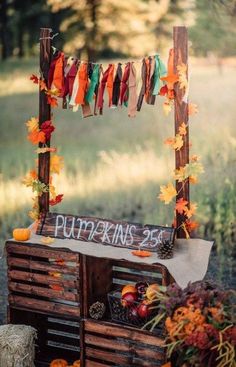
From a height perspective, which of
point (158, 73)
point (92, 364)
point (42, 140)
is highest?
point (158, 73)

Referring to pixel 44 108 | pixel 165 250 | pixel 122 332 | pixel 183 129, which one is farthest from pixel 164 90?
pixel 122 332

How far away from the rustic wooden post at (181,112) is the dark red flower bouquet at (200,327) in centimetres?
72

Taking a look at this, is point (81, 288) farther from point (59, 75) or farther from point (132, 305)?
point (59, 75)

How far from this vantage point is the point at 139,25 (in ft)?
24.1

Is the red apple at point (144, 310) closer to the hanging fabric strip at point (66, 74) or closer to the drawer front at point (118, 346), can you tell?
the drawer front at point (118, 346)

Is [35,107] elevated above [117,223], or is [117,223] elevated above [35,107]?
[35,107]

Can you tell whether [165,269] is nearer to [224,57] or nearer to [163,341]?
[163,341]

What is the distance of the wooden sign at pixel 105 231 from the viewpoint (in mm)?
4703

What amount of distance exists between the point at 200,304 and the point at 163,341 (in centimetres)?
51

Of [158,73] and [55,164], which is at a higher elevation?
[158,73]

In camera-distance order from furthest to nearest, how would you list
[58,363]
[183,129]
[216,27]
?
[216,27]
[58,363]
[183,129]

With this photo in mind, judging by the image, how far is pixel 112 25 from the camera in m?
7.47

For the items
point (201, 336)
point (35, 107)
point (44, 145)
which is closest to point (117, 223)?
point (44, 145)

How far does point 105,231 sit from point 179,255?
1.73ft
